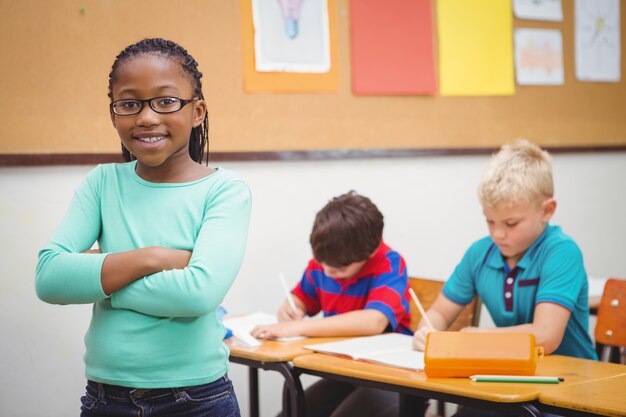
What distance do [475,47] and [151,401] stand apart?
2.78 metres

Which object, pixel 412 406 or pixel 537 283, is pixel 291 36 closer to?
pixel 537 283

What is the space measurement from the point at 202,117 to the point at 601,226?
3.18 m

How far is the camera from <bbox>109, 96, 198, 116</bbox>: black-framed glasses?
4.88 ft

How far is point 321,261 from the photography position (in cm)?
250

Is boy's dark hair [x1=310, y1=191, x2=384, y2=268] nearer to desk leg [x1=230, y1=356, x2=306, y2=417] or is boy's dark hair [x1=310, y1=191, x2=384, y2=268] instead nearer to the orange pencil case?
desk leg [x1=230, y1=356, x2=306, y2=417]

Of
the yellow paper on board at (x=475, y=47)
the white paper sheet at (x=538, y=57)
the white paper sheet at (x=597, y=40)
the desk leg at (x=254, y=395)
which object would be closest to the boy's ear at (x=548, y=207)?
the desk leg at (x=254, y=395)

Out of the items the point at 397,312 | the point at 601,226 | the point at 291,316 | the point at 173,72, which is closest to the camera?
the point at 173,72

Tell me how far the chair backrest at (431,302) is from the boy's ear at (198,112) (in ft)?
4.39

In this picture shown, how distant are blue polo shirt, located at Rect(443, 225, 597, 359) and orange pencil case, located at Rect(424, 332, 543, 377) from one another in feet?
1.36

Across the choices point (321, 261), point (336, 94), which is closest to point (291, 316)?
point (321, 261)

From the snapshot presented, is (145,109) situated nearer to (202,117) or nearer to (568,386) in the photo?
(202,117)

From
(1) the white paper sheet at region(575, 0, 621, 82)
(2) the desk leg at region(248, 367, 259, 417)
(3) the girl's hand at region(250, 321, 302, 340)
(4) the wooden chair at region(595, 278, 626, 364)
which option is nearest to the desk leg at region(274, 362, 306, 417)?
(3) the girl's hand at region(250, 321, 302, 340)

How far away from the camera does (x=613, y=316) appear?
7.87ft

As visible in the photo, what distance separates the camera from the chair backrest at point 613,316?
238cm
